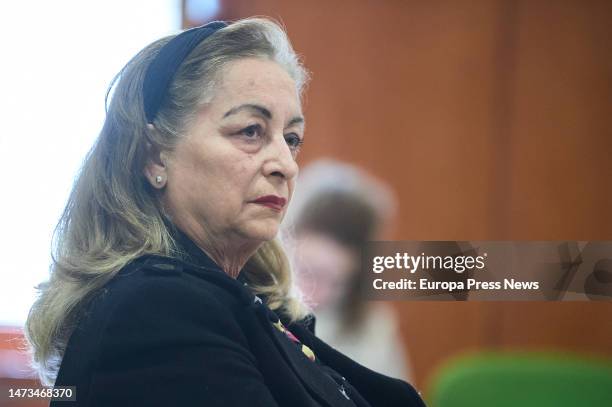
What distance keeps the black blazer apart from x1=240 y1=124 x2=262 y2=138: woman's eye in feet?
0.77

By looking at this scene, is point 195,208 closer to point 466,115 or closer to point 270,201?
point 270,201

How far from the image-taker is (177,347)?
0.90 m

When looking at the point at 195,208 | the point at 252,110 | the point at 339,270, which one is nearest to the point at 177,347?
the point at 195,208

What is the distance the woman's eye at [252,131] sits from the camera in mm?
1165

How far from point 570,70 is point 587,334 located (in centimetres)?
64

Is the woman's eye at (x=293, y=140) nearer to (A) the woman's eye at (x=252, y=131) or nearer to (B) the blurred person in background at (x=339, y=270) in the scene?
(A) the woman's eye at (x=252, y=131)

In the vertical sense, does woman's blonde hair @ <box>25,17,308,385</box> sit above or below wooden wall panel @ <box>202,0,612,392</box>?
below

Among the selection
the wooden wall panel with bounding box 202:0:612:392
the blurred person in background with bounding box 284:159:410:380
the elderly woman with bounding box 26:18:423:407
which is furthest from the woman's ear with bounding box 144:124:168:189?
the wooden wall panel with bounding box 202:0:612:392

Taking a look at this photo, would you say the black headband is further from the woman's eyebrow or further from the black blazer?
the black blazer

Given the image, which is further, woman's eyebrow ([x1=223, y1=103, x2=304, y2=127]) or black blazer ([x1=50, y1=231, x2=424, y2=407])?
woman's eyebrow ([x1=223, y1=103, x2=304, y2=127])

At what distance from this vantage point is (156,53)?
47.0 inches

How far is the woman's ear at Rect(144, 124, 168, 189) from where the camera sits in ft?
3.81

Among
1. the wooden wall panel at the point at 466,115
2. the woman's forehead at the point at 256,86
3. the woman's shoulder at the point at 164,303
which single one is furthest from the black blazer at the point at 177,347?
the wooden wall panel at the point at 466,115

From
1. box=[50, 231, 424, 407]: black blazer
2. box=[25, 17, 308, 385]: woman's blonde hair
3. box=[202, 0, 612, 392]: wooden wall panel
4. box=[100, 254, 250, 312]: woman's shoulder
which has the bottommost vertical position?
box=[50, 231, 424, 407]: black blazer
